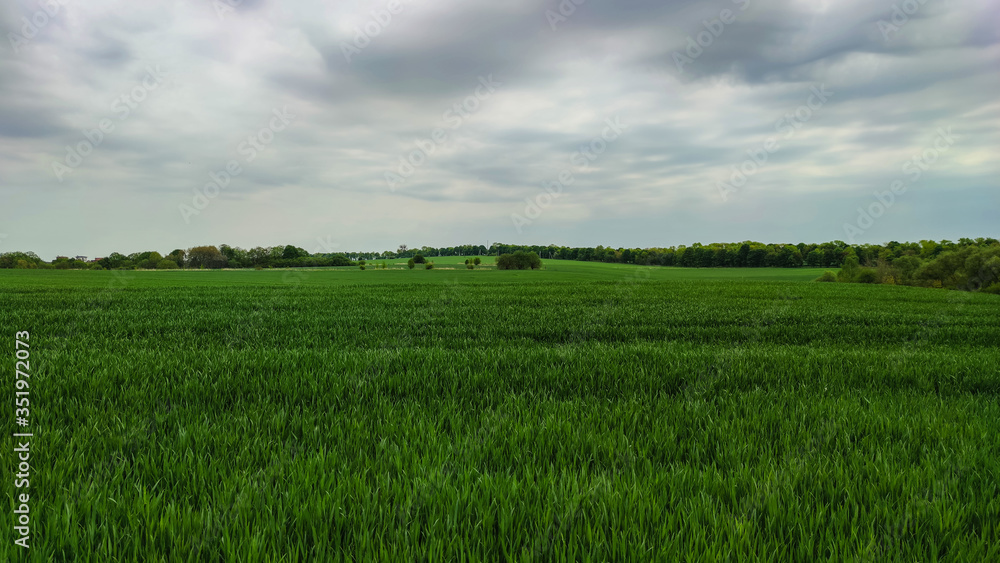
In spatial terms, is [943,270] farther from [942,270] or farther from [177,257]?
[177,257]

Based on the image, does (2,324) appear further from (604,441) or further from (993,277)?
(993,277)

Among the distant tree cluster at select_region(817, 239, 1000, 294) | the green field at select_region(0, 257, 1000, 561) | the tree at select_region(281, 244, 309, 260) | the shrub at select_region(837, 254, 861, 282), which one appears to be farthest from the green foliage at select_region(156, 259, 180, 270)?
the shrub at select_region(837, 254, 861, 282)

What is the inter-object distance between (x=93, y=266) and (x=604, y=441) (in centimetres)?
13987

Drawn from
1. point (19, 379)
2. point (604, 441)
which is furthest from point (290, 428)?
point (19, 379)

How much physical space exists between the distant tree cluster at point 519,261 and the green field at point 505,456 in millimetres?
93640

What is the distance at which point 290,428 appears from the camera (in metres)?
4.16

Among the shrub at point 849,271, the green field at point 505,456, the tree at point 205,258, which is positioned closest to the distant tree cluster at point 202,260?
the tree at point 205,258

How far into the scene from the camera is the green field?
8.04ft

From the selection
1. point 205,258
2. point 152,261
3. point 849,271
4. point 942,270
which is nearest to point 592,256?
point 849,271

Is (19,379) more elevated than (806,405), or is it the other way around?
(19,379)

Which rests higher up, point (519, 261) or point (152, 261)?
point (152, 261)

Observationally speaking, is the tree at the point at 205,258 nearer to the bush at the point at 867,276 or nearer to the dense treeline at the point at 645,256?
the dense treeline at the point at 645,256

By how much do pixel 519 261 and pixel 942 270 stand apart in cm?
6955

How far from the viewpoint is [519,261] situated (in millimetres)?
101812
